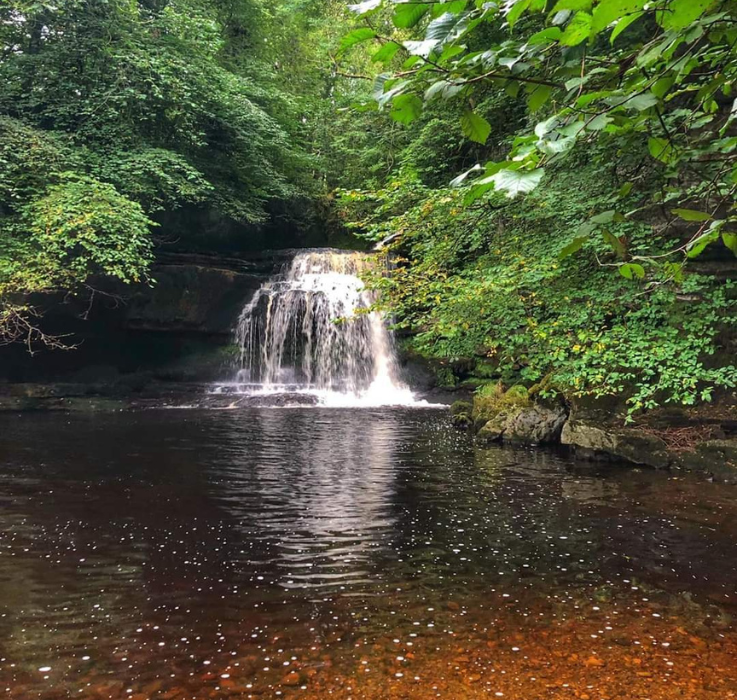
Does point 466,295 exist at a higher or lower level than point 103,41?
lower

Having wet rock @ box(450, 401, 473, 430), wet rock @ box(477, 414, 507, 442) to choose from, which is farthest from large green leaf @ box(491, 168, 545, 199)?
wet rock @ box(450, 401, 473, 430)

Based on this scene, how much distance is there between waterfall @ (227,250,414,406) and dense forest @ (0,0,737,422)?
8.23 feet

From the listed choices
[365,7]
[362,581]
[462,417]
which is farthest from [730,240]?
[462,417]

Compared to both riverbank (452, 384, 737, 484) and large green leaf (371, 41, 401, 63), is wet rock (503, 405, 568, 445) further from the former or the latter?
large green leaf (371, 41, 401, 63)

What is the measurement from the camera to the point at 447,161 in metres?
15.0

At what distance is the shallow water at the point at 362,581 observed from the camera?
295 cm

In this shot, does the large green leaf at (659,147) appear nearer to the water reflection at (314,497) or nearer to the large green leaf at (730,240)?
the large green leaf at (730,240)

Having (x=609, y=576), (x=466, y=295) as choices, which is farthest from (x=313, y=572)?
(x=466, y=295)

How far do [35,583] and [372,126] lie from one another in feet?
72.7

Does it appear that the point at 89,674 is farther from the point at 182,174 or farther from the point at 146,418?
the point at 182,174

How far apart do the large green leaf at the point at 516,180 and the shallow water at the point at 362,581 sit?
2.65 meters

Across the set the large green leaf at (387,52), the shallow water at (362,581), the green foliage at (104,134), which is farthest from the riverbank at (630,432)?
the green foliage at (104,134)

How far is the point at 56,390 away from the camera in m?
15.6

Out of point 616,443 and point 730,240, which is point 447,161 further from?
point 730,240
